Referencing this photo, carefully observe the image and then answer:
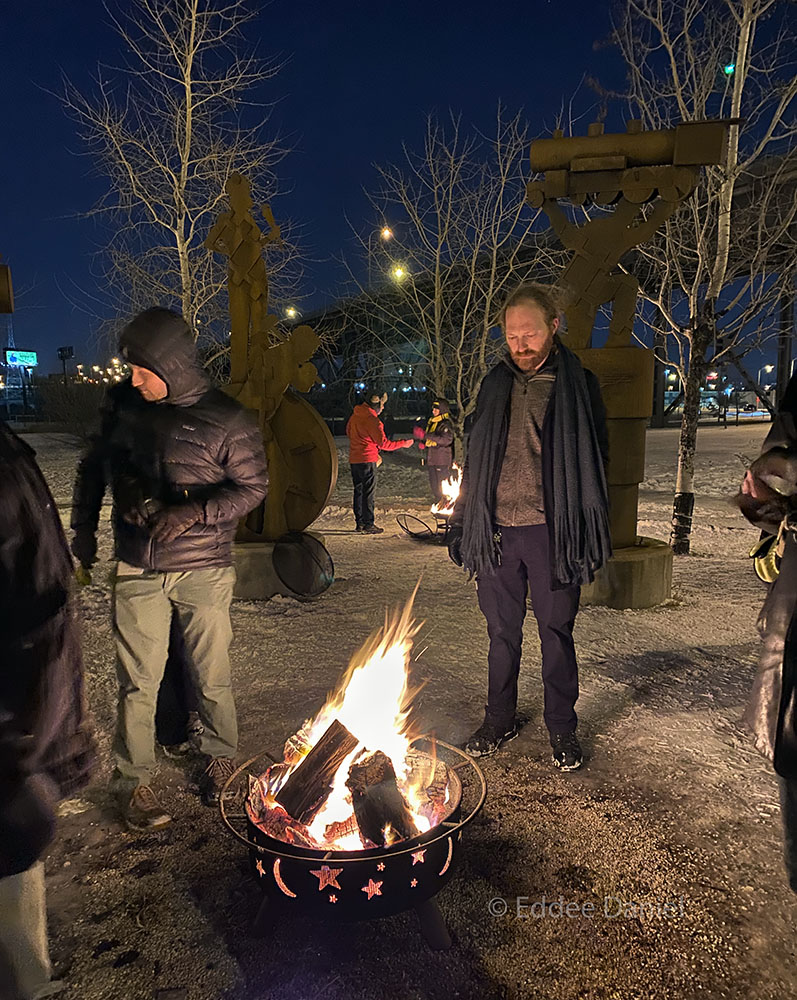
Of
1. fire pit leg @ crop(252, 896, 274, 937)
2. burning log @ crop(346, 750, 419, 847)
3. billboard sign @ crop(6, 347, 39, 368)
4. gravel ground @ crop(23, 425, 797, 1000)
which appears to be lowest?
gravel ground @ crop(23, 425, 797, 1000)

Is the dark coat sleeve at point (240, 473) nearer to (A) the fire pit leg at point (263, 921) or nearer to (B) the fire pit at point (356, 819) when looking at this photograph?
(B) the fire pit at point (356, 819)

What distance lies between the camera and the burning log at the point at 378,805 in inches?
90.0

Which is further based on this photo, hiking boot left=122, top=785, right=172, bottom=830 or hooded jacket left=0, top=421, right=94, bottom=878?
hiking boot left=122, top=785, right=172, bottom=830

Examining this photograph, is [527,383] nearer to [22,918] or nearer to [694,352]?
[22,918]

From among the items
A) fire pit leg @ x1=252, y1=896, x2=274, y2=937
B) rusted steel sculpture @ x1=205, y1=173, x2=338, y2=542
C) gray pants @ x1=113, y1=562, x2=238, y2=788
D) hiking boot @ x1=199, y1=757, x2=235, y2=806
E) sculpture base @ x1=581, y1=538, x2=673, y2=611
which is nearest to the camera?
fire pit leg @ x1=252, y1=896, x2=274, y2=937

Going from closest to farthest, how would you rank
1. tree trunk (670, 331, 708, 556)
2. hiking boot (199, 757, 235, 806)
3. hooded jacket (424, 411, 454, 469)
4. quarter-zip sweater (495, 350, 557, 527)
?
hiking boot (199, 757, 235, 806) → quarter-zip sweater (495, 350, 557, 527) → tree trunk (670, 331, 708, 556) → hooded jacket (424, 411, 454, 469)

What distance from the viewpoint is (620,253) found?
5.83 m

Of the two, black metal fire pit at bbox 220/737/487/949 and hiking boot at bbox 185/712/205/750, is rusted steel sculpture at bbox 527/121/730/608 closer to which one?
hiking boot at bbox 185/712/205/750

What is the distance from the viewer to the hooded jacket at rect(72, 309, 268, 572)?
9.85 ft

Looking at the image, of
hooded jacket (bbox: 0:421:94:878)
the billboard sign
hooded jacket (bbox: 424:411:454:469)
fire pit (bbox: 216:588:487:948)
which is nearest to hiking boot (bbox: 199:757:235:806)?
fire pit (bbox: 216:588:487:948)

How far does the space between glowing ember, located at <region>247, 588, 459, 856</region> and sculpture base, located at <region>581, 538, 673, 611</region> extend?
3524 millimetres

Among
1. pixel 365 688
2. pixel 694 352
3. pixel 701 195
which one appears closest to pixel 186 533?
pixel 365 688

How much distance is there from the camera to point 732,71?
25.3ft

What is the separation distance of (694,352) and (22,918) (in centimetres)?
789
